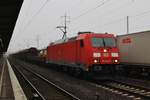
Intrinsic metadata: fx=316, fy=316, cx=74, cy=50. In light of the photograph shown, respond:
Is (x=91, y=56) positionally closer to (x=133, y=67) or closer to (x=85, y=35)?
(x=85, y=35)

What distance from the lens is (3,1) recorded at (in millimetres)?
19656

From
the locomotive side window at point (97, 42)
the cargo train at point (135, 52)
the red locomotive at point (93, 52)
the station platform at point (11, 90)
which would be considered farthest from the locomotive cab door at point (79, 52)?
the station platform at point (11, 90)

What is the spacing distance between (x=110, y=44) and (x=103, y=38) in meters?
0.60

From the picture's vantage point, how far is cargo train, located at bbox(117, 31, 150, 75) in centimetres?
1988

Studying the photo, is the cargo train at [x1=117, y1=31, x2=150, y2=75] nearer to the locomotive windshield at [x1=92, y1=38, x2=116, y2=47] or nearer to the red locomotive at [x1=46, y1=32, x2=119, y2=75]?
the red locomotive at [x1=46, y1=32, x2=119, y2=75]

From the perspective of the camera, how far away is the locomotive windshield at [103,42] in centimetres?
2006

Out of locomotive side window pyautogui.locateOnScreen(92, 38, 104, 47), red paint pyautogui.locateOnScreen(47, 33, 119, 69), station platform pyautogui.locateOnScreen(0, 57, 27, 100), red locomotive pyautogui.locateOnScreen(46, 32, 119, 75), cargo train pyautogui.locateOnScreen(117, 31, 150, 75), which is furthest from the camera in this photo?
locomotive side window pyautogui.locateOnScreen(92, 38, 104, 47)

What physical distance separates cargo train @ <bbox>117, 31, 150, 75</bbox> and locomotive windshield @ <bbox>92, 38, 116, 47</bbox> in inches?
68.8

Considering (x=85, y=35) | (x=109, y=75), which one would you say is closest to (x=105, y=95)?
(x=109, y=75)

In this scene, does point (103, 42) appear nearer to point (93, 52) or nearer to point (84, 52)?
point (93, 52)

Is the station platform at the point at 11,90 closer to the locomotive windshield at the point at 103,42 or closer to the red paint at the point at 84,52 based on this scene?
the red paint at the point at 84,52

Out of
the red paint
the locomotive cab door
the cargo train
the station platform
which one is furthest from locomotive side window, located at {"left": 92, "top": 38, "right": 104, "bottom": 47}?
the station platform

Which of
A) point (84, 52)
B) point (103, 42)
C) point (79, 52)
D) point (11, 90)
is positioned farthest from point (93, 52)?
point (11, 90)

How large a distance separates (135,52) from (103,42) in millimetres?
2621
